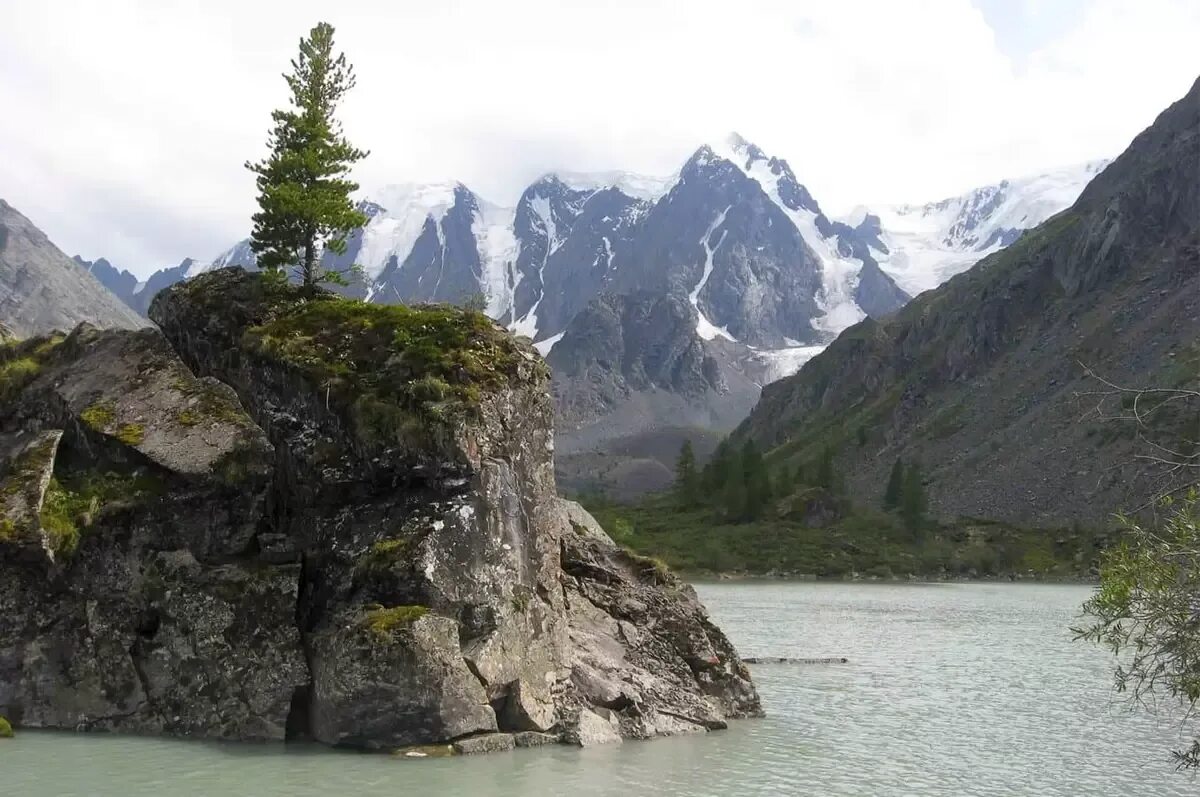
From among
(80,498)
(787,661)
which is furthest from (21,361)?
(787,661)

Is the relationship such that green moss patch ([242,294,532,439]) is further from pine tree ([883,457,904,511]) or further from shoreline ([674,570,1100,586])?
pine tree ([883,457,904,511])

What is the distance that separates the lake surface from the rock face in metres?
1.31

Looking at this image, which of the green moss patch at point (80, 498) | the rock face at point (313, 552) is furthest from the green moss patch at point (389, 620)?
the green moss patch at point (80, 498)

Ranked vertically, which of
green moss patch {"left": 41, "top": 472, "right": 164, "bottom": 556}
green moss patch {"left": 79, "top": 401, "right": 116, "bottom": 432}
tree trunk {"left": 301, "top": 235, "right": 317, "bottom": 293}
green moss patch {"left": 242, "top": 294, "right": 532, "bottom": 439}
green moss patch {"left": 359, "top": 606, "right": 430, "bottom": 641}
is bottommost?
green moss patch {"left": 359, "top": 606, "right": 430, "bottom": 641}

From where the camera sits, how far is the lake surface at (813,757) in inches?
898

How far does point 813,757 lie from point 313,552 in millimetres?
15496

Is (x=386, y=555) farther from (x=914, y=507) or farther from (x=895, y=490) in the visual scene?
(x=895, y=490)

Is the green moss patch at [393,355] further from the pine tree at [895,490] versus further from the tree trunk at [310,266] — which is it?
the pine tree at [895,490]

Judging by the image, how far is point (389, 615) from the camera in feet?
84.7

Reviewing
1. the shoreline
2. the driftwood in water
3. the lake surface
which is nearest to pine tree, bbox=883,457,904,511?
the shoreline

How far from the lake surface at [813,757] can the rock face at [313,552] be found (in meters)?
1.31

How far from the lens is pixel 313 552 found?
2852cm

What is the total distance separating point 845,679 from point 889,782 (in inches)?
765

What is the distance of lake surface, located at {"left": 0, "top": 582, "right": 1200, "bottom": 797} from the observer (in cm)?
2281
